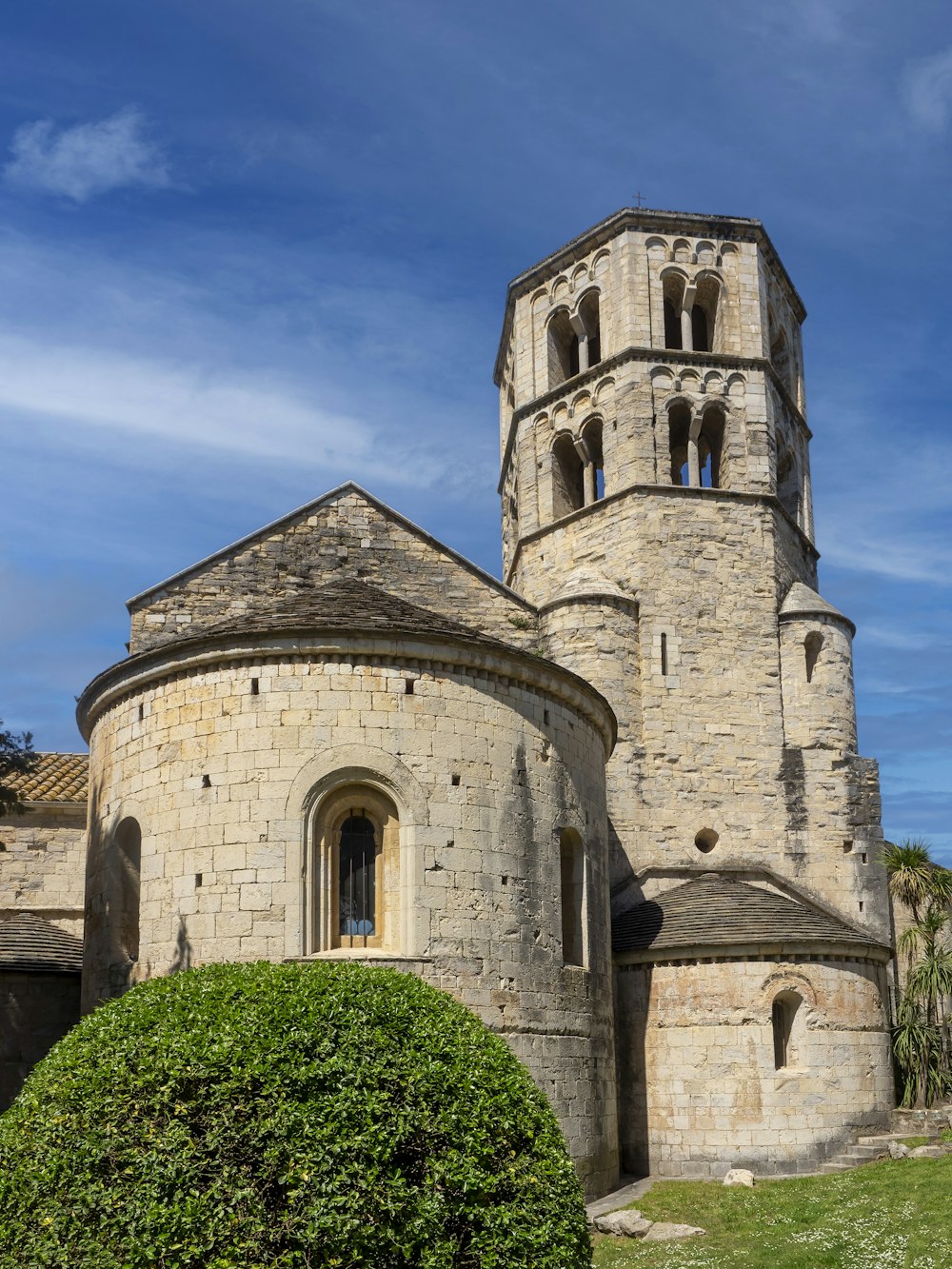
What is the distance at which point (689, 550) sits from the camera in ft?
84.0

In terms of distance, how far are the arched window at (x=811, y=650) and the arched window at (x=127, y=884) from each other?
13.9 m

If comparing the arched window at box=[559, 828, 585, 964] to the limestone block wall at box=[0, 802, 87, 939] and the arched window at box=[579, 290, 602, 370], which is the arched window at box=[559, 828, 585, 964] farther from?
the arched window at box=[579, 290, 602, 370]

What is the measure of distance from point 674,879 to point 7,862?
11.8m

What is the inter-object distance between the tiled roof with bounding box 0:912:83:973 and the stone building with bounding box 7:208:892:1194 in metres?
3.51

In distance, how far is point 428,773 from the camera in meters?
15.4

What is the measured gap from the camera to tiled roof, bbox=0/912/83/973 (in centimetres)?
1992

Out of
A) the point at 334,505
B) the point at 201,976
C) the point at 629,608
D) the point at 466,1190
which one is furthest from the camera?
the point at 629,608

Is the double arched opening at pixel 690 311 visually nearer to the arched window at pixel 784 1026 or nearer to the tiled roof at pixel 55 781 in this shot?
the arched window at pixel 784 1026

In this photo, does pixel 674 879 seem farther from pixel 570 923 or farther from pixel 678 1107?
pixel 570 923

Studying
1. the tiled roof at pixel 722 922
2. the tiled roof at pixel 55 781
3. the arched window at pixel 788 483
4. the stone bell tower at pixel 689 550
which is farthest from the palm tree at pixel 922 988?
the tiled roof at pixel 55 781

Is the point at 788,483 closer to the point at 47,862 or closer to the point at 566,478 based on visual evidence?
the point at 566,478

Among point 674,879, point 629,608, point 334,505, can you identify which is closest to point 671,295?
point 629,608

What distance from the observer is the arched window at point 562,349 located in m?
29.0

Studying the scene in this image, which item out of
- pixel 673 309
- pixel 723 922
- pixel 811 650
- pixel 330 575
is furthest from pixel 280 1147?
pixel 673 309
